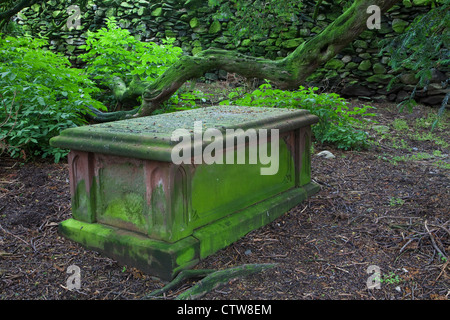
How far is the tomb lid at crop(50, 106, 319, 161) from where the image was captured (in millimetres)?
2676

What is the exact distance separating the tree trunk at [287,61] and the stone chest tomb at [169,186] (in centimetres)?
132

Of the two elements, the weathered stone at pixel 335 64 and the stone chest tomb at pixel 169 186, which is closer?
the stone chest tomb at pixel 169 186

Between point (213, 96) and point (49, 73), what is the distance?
3406mm

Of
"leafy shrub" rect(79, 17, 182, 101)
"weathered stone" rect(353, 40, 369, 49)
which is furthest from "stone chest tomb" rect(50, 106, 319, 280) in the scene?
"weathered stone" rect(353, 40, 369, 49)

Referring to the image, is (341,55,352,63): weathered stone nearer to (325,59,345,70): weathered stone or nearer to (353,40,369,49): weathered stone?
(325,59,345,70): weathered stone

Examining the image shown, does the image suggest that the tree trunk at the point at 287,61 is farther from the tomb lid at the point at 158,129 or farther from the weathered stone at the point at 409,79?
the weathered stone at the point at 409,79

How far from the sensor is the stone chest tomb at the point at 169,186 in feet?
8.84

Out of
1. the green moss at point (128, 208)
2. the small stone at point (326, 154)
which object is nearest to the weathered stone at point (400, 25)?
the small stone at point (326, 154)

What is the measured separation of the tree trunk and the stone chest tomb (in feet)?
4.33

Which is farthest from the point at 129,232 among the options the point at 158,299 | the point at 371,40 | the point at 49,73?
the point at 371,40

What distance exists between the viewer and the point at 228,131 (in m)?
3.04

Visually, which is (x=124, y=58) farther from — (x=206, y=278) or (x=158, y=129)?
(x=206, y=278)

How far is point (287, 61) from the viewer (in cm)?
480

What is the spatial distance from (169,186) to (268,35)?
6955mm
